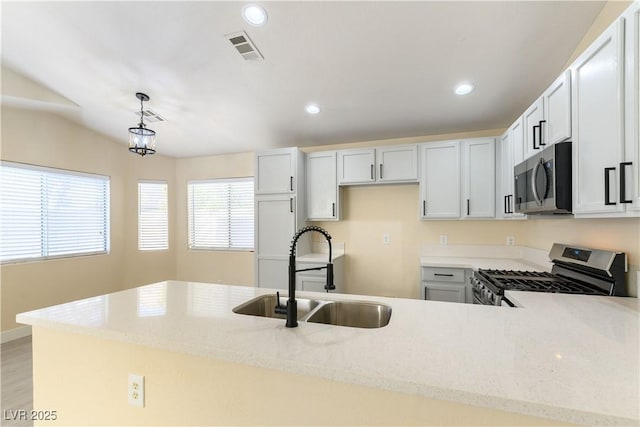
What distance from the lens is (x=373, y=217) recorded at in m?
3.65

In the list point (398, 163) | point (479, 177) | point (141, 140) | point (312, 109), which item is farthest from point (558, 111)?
point (141, 140)

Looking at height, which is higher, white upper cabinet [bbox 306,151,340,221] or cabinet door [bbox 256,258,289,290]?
white upper cabinet [bbox 306,151,340,221]

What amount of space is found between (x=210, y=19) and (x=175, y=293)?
6.54 feet

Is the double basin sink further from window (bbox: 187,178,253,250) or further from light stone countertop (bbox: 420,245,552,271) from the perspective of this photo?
window (bbox: 187,178,253,250)

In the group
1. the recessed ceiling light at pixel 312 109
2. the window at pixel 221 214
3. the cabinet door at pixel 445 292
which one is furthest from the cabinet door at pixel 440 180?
the window at pixel 221 214

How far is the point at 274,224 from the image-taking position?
348cm

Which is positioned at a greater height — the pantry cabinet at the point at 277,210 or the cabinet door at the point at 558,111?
the cabinet door at the point at 558,111

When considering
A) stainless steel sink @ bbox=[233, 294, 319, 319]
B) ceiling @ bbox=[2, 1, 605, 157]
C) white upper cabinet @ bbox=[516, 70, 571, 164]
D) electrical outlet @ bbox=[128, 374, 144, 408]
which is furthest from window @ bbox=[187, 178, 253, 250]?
white upper cabinet @ bbox=[516, 70, 571, 164]

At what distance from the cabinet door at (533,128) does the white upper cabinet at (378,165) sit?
3.76 feet

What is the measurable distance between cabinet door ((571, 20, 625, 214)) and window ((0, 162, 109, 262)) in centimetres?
533

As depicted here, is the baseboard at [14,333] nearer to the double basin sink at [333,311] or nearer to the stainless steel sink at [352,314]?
the double basin sink at [333,311]

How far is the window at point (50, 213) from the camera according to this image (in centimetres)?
312

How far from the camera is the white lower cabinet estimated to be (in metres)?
2.84

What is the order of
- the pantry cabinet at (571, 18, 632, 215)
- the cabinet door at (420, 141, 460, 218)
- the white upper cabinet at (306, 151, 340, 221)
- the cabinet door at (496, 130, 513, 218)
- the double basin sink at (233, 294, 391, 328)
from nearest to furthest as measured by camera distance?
the pantry cabinet at (571, 18, 632, 215)
the double basin sink at (233, 294, 391, 328)
the cabinet door at (496, 130, 513, 218)
the cabinet door at (420, 141, 460, 218)
the white upper cabinet at (306, 151, 340, 221)
